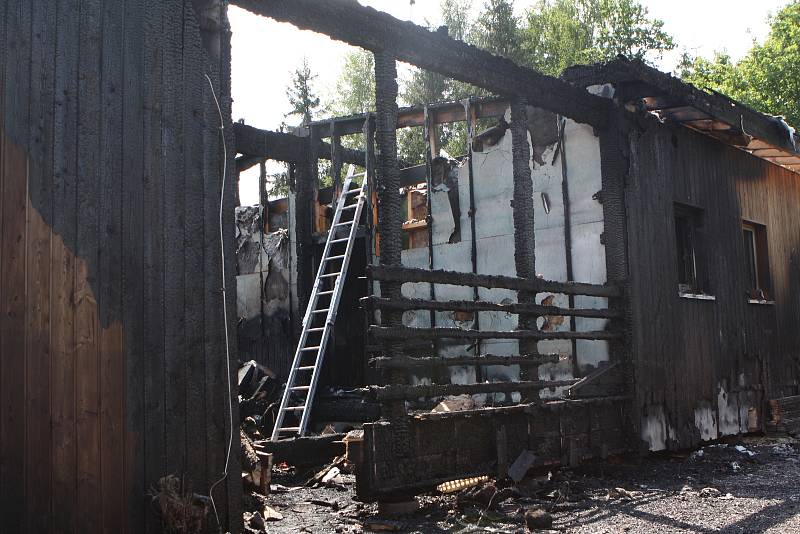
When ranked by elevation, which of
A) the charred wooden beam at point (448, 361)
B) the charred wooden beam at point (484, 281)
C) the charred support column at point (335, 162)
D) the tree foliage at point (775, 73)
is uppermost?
the tree foliage at point (775, 73)

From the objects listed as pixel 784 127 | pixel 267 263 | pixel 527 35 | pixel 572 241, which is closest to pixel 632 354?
pixel 572 241

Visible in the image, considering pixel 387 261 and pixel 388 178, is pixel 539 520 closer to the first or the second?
pixel 387 261

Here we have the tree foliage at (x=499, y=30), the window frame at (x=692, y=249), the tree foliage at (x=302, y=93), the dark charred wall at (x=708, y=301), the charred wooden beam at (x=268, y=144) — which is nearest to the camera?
the dark charred wall at (x=708, y=301)

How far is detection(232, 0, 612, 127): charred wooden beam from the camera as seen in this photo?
6836 millimetres

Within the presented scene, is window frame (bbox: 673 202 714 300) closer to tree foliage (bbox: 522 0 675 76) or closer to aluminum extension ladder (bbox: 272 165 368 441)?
aluminum extension ladder (bbox: 272 165 368 441)

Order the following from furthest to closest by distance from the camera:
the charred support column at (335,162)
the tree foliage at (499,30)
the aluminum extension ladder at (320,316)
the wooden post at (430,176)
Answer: the tree foliage at (499,30), the charred support column at (335,162), the wooden post at (430,176), the aluminum extension ladder at (320,316)

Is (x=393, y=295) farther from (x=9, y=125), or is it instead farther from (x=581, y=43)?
(x=581, y=43)

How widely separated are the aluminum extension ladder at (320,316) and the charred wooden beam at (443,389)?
418 cm

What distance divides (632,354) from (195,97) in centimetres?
633

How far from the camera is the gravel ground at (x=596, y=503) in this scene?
6.52 m

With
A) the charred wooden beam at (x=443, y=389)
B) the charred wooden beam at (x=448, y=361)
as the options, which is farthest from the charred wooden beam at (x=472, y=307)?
the charred wooden beam at (x=443, y=389)

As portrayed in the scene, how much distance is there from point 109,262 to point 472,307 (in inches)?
152

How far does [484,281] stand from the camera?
8.14m

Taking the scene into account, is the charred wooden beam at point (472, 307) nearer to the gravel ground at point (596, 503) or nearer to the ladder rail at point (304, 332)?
the gravel ground at point (596, 503)
